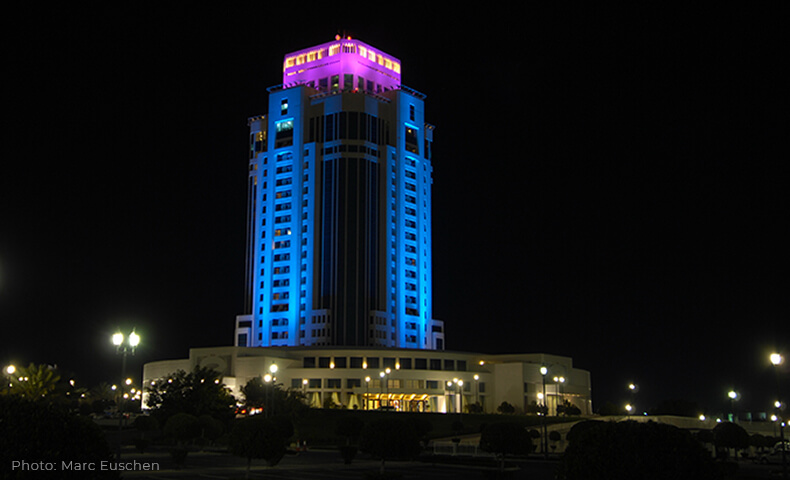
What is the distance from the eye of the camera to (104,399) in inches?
4572

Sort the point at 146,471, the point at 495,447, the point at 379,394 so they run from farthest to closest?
the point at 379,394 < the point at 495,447 < the point at 146,471

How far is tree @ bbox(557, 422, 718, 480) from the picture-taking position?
18.2m

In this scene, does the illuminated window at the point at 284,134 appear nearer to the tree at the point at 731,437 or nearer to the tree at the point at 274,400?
the tree at the point at 274,400

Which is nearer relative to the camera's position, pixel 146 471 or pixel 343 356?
pixel 146 471

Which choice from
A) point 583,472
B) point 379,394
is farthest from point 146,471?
point 379,394

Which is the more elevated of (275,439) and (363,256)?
(363,256)

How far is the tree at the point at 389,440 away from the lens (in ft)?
120

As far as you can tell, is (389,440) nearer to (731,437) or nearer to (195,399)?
(731,437)

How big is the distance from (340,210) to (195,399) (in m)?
71.7

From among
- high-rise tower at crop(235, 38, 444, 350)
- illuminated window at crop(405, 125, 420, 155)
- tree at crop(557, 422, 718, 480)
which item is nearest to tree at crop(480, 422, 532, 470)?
tree at crop(557, 422, 718, 480)

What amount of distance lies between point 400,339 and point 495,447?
3660 inches

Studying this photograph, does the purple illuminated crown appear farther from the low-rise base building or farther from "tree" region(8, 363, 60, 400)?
"tree" region(8, 363, 60, 400)

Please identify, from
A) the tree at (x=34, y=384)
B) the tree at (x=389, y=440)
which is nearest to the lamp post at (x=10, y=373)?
the tree at (x=34, y=384)

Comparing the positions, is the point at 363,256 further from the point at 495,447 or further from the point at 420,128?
the point at 495,447
